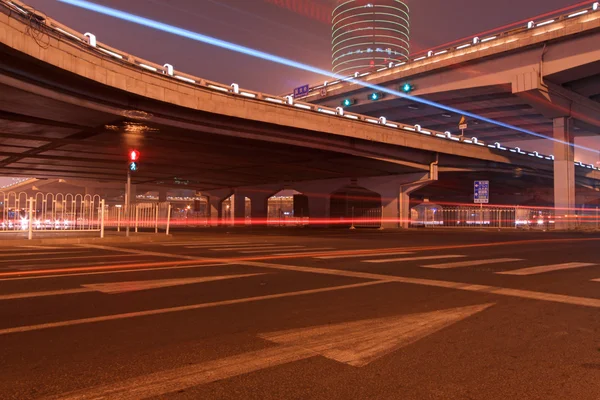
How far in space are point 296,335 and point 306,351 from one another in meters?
0.59

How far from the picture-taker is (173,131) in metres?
28.1

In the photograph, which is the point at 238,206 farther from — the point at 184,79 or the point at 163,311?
the point at 163,311

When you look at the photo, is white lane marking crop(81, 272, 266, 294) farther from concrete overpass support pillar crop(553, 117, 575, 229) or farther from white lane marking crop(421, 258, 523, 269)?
concrete overpass support pillar crop(553, 117, 575, 229)

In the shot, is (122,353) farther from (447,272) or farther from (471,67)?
(471,67)

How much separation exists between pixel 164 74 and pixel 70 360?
22176 mm

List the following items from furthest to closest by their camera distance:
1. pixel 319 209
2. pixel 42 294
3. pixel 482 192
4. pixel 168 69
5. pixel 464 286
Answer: pixel 319 209 → pixel 482 192 → pixel 168 69 → pixel 464 286 → pixel 42 294

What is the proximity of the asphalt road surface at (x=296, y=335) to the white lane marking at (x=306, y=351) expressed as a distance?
0.02 metres

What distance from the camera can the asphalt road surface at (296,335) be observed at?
144 inches

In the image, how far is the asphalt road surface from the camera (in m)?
3.67

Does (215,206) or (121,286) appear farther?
(215,206)

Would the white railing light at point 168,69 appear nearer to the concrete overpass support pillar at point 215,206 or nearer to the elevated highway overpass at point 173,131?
the elevated highway overpass at point 173,131

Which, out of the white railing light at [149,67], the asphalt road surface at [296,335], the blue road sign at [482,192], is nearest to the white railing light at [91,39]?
the white railing light at [149,67]

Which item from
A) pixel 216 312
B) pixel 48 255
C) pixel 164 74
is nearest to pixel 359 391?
pixel 216 312

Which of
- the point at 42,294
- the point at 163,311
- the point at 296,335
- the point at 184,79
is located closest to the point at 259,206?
the point at 184,79
